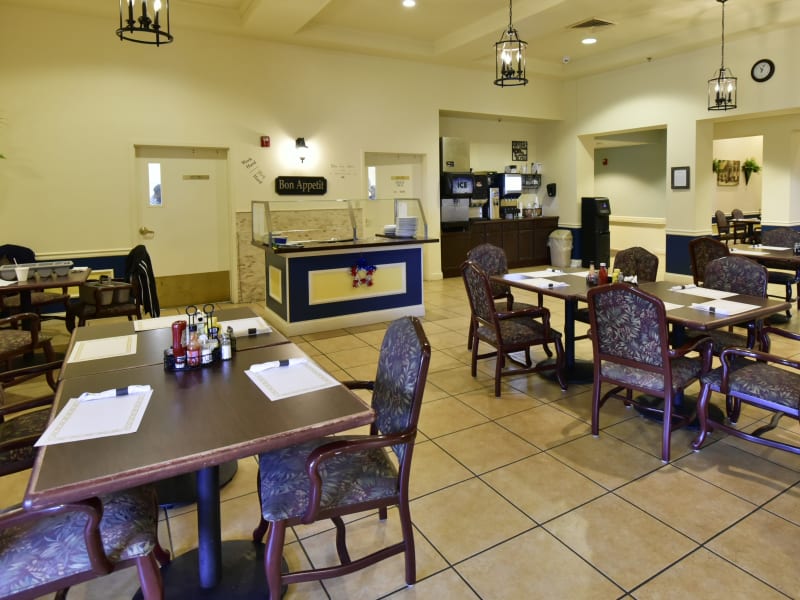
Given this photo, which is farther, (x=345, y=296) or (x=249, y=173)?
(x=249, y=173)

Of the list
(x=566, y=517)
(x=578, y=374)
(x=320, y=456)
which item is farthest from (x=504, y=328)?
(x=320, y=456)

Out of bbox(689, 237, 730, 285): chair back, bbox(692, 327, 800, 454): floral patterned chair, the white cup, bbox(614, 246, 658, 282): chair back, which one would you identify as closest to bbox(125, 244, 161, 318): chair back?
the white cup

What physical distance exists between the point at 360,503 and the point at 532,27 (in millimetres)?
6267

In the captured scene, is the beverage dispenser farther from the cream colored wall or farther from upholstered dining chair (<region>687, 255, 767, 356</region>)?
upholstered dining chair (<region>687, 255, 767, 356</region>)

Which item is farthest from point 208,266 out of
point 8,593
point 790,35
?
point 790,35

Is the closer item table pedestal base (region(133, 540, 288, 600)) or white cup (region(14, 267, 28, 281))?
table pedestal base (region(133, 540, 288, 600))

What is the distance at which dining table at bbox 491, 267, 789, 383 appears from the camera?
115 inches

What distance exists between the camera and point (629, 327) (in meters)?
2.86

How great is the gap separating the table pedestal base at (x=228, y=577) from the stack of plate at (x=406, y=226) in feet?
14.2

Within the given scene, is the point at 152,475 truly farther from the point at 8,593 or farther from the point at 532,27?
the point at 532,27

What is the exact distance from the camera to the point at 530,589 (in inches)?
78.2

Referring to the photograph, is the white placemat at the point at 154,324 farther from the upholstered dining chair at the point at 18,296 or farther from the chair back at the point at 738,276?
the chair back at the point at 738,276

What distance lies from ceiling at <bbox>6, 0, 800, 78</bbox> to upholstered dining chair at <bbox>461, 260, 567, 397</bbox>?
140 inches

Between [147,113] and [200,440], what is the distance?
19.5ft
